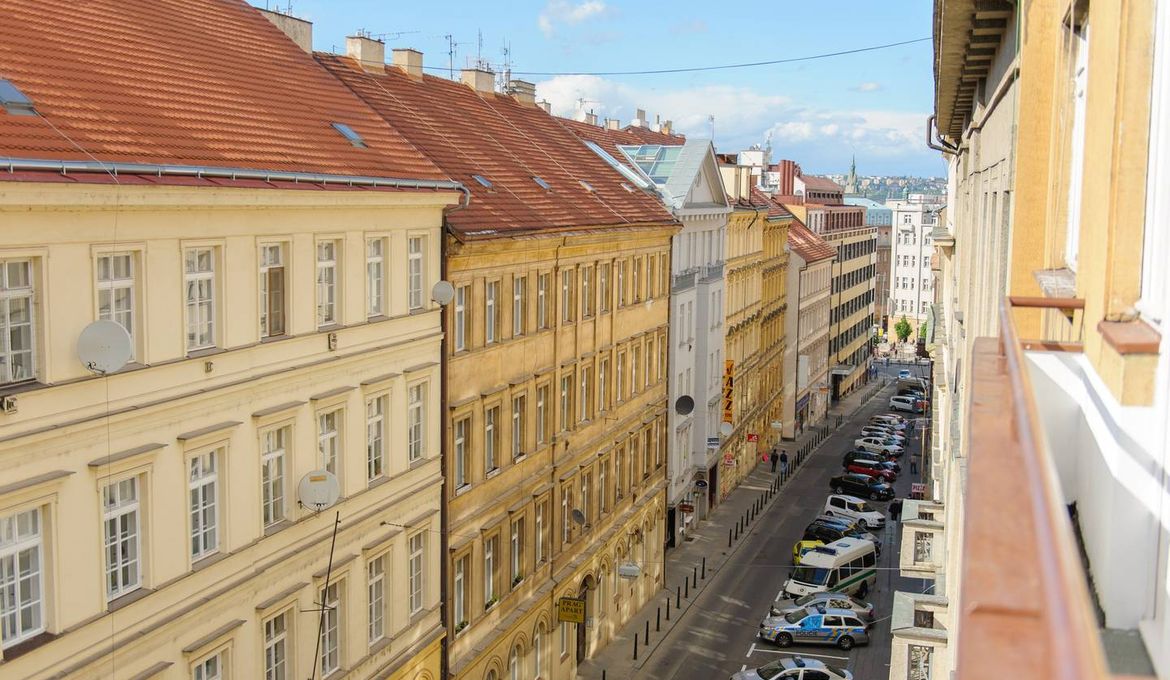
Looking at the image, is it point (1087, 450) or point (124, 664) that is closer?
point (1087, 450)

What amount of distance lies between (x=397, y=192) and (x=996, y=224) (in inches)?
491

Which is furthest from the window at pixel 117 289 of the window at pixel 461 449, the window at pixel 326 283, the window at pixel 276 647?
the window at pixel 461 449

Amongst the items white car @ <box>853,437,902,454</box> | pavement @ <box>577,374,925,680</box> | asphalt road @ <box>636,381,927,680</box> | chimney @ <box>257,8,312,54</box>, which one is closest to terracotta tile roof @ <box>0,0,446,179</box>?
chimney @ <box>257,8,312,54</box>

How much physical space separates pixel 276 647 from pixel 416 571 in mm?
4823

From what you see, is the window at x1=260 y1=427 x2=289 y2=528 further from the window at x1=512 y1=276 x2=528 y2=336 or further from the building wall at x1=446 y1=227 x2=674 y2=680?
the window at x1=512 y1=276 x2=528 y2=336

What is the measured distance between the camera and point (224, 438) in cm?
1711

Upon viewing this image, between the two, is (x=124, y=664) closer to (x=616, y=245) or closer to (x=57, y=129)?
A: (x=57, y=129)

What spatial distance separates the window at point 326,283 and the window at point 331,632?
4.44 metres

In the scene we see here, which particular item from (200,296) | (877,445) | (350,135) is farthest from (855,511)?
(200,296)

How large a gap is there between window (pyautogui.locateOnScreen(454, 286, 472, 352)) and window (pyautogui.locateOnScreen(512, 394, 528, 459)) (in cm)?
330

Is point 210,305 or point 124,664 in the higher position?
point 210,305

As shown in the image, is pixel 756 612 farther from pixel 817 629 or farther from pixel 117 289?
pixel 117 289

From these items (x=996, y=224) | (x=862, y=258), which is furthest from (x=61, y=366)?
(x=862, y=258)

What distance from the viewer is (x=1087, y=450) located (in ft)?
13.1
